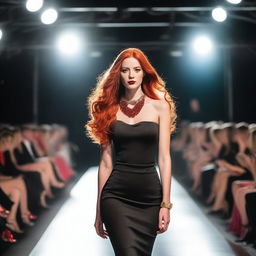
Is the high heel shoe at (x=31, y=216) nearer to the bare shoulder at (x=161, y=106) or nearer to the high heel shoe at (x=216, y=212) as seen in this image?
the high heel shoe at (x=216, y=212)

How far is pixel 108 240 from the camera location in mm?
4750

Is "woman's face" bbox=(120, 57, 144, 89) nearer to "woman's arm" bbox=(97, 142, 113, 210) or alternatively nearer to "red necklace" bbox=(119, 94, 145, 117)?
"red necklace" bbox=(119, 94, 145, 117)

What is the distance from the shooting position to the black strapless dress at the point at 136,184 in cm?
239

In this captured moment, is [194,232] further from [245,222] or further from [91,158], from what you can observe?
[91,158]

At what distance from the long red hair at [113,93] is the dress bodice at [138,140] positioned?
10cm

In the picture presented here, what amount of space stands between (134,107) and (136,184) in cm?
35

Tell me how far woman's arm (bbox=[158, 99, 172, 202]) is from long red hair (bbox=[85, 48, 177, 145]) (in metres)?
0.07

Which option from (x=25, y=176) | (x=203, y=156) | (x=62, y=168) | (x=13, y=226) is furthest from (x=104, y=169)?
(x=62, y=168)

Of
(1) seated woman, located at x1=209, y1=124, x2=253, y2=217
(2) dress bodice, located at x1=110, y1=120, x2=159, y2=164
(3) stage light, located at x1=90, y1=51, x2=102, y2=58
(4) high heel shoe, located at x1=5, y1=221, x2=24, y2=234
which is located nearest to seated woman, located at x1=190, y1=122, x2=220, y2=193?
(1) seated woman, located at x1=209, y1=124, x2=253, y2=217

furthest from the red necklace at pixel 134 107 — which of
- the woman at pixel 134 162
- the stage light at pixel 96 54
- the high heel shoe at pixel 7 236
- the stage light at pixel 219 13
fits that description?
the stage light at pixel 96 54

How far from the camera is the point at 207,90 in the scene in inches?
547

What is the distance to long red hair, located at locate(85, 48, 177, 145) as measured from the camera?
8.13 feet

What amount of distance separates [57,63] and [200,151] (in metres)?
7.44

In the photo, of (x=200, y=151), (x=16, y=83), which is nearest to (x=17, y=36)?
(x=16, y=83)
